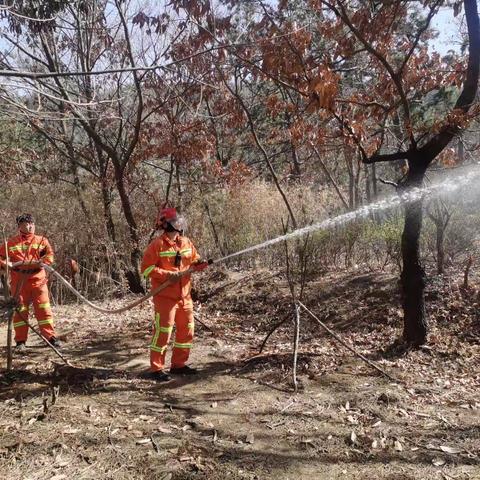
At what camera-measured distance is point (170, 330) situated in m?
5.02

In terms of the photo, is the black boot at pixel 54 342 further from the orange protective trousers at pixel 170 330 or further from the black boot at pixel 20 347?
the orange protective trousers at pixel 170 330

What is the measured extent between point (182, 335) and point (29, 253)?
8.29ft

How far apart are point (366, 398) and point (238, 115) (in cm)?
621

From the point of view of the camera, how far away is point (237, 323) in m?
7.50

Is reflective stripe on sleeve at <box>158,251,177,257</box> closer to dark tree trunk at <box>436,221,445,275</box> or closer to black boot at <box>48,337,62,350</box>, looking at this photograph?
black boot at <box>48,337,62,350</box>

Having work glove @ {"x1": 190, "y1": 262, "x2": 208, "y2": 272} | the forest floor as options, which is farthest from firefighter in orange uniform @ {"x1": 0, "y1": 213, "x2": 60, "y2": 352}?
work glove @ {"x1": 190, "y1": 262, "x2": 208, "y2": 272}

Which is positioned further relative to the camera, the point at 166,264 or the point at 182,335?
the point at 182,335

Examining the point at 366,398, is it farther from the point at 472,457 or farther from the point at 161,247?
the point at 161,247

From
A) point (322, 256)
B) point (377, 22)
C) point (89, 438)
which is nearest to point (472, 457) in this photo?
point (89, 438)

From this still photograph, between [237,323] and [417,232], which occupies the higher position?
[417,232]

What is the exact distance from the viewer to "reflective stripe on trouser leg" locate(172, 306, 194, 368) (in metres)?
5.16

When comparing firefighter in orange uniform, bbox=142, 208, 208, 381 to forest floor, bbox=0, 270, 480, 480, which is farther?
firefighter in orange uniform, bbox=142, 208, 208, 381

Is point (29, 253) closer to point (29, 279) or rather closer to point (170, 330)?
point (29, 279)

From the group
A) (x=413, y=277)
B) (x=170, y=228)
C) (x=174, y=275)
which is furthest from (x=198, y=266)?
(x=413, y=277)
